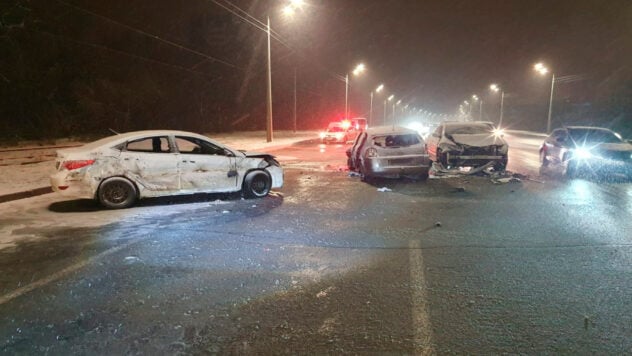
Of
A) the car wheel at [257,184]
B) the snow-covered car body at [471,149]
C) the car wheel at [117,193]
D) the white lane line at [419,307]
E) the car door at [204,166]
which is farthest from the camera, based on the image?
the snow-covered car body at [471,149]

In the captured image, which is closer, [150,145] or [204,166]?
[150,145]

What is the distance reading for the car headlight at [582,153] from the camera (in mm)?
14281

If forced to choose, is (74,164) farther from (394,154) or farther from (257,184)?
(394,154)

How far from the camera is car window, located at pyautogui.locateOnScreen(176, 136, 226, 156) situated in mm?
9633

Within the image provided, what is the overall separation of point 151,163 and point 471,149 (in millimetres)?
9322

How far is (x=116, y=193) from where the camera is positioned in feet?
28.9

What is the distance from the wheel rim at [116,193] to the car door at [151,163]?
10.2 inches

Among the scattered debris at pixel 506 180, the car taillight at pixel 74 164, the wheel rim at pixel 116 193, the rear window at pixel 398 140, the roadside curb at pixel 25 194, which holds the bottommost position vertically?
the scattered debris at pixel 506 180

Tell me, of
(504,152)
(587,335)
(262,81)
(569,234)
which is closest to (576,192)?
(504,152)

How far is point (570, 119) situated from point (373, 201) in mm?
69736

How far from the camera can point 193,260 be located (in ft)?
18.7

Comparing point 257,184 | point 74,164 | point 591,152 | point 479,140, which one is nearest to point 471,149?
point 479,140

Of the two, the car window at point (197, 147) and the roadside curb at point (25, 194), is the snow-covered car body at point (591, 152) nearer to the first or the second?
the car window at point (197, 147)

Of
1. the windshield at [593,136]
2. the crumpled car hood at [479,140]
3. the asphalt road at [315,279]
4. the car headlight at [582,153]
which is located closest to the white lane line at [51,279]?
the asphalt road at [315,279]
